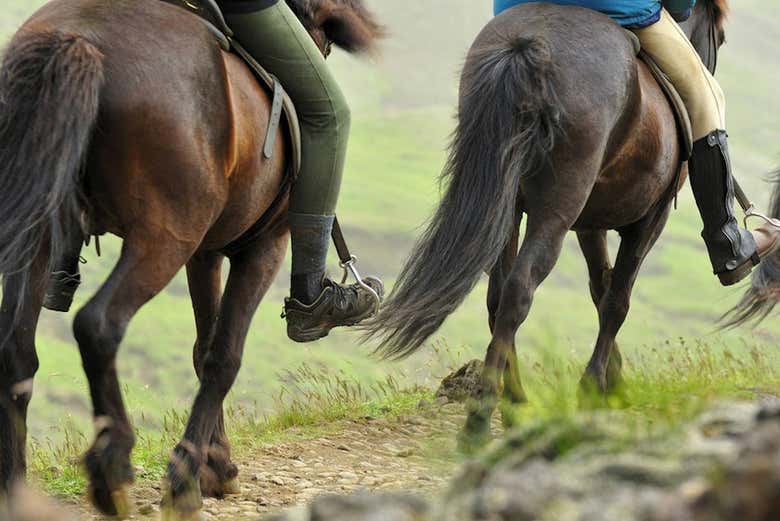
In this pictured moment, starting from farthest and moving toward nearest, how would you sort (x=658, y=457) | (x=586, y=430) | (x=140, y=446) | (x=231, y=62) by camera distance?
(x=140, y=446), (x=231, y=62), (x=586, y=430), (x=658, y=457)

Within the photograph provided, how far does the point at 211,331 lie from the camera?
6.43 m

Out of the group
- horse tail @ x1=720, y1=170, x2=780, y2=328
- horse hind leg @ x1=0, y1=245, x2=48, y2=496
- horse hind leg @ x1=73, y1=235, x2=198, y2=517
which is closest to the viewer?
horse hind leg @ x1=73, y1=235, x2=198, y2=517

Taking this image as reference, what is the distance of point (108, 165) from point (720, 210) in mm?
4102

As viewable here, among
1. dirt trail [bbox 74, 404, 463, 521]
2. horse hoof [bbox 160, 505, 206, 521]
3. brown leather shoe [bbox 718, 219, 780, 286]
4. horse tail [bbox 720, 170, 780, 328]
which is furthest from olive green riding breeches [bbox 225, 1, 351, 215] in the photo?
horse tail [bbox 720, 170, 780, 328]

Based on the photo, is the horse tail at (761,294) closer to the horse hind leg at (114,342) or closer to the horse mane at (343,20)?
the horse mane at (343,20)

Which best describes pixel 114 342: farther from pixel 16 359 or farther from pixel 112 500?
pixel 112 500

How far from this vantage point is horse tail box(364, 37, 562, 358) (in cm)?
635

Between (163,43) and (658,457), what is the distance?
2.90m

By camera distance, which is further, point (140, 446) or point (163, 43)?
point (140, 446)

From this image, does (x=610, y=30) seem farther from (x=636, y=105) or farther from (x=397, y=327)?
(x=397, y=327)

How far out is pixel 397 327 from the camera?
6.57 metres

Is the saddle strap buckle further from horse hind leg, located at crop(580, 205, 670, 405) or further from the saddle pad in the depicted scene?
horse hind leg, located at crop(580, 205, 670, 405)

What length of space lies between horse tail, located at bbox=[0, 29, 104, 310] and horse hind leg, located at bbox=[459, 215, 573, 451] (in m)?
2.52

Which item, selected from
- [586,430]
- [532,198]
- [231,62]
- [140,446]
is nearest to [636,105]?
[532,198]
